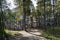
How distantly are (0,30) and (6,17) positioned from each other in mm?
1037

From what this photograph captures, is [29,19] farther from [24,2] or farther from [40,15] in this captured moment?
[24,2]

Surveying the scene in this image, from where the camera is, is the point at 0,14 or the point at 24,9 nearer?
the point at 0,14

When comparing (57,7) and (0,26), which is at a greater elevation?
(57,7)

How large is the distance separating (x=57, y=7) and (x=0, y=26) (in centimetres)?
2071

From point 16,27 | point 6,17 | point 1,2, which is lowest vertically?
point 16,27

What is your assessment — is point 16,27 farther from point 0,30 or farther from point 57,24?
point 0,30

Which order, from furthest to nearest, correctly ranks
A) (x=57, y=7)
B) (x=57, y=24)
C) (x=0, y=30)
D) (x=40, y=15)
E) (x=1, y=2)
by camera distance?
(x=40, y=15), (x=57, y=7), (x=57, y=24), (x=0, y=30), (x=1, y=2)

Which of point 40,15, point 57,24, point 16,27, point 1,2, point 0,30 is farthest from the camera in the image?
point 40,15

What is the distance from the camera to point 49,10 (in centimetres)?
3002

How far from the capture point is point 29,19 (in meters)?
31.8

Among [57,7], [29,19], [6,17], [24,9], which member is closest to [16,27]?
[24,9]

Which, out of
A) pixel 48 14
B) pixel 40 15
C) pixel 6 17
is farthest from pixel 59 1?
pixel 6 17

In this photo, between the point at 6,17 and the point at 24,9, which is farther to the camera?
the point at 24,9

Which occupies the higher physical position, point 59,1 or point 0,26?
point 59,1
